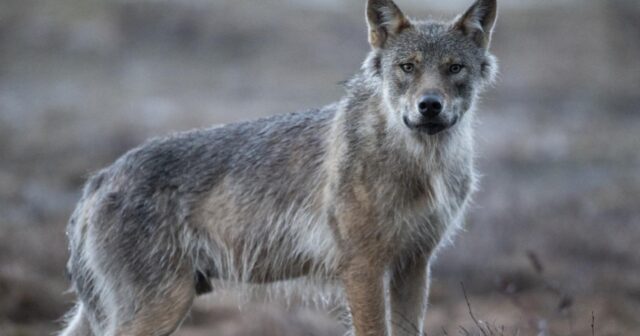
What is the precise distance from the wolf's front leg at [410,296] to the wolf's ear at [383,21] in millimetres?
1746

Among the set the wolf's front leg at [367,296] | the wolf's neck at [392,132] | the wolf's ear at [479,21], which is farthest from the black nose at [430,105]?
the wolf's front leg at [367,296]

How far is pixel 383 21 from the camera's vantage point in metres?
7.91

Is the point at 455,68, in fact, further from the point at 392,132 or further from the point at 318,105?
the point at 318,105

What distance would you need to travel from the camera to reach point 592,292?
13219mm

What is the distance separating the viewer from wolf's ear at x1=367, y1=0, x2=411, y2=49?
308 inches

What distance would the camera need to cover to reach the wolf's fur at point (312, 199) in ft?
24.7

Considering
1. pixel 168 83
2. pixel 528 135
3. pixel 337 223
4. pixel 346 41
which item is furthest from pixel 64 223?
pixel 346 41

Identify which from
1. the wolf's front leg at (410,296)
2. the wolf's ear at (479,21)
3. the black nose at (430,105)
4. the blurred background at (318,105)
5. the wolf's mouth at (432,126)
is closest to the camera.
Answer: the black nose at (430,105)

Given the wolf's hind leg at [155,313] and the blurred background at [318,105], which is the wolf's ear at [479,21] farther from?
the wolf's hind leg at [155,313]

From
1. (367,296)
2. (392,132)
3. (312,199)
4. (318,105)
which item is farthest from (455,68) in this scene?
(318,105)

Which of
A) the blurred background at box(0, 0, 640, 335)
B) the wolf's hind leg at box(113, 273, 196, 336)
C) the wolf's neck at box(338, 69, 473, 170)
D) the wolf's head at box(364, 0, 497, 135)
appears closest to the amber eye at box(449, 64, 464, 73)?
the wolf's head at box(364, 0, 497, 135)

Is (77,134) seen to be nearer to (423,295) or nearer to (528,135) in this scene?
(528,135)

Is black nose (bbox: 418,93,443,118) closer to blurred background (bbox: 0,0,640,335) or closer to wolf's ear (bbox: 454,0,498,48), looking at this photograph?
wolf's ear (bbox: 454,0,498,48)

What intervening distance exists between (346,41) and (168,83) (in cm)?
734
